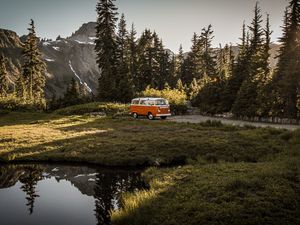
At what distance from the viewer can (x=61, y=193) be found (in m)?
13.6

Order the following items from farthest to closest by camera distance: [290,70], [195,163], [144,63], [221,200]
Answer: [144,63] → [290,70] → [195,163] → [221,200]

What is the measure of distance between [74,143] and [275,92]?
81.3ft

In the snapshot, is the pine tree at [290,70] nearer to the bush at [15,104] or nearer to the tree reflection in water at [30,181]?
the tree reflection in water at [30,181]

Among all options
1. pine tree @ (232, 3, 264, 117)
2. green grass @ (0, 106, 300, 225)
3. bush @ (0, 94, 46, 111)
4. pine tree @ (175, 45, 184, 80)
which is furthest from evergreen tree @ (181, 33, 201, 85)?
green grass @ (0, 106, 300, 225)

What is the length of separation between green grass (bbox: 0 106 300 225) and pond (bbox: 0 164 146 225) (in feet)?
3.66

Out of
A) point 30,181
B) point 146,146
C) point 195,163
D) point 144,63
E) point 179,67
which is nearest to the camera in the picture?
point 30,181

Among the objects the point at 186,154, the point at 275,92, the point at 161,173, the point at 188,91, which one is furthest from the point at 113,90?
the point at 161,173

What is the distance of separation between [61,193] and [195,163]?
7.08 metres

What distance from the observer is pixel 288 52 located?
38469mm

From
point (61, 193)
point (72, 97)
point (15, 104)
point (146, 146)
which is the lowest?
point (61, 193)

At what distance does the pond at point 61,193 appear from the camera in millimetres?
10844

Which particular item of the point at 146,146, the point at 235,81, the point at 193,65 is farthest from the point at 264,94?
the point at 193,65

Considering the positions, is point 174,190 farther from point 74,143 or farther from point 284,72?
point 284,72

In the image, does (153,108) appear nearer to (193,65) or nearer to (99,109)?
(99,109)
